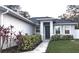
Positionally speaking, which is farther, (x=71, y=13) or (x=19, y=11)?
(x=19, y=11)

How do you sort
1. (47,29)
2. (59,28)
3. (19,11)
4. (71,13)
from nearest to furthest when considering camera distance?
(47,29) → (59,28) → (71,13) → (19,11)

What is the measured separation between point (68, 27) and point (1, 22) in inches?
641

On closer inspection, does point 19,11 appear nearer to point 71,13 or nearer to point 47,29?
point 71,13

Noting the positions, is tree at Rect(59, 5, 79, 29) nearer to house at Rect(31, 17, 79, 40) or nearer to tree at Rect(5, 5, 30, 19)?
tree at Rect(5, 5, 30, 19)

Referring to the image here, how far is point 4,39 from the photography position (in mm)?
12047

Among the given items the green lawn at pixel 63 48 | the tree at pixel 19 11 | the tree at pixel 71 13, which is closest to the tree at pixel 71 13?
the tree at pixel 71 13

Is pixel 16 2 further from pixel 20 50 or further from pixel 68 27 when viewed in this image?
pixel 68 27

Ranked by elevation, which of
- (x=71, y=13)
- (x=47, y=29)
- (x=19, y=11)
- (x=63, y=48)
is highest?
(x=19, y=11)

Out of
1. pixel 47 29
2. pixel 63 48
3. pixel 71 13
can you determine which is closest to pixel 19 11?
pixel 71 13

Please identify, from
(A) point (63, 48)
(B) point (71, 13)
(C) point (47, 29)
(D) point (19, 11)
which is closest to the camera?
(A) point (63, 48)

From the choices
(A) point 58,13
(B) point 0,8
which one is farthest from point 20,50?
(A) point 58,13

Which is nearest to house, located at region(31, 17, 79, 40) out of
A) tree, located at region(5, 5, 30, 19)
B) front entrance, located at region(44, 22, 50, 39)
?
front entrance, located at region(44, 22, 50, 39)

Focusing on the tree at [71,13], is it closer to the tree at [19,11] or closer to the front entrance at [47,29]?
the tree at [19,11]

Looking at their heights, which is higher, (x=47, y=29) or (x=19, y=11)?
(x=19, y=11)
